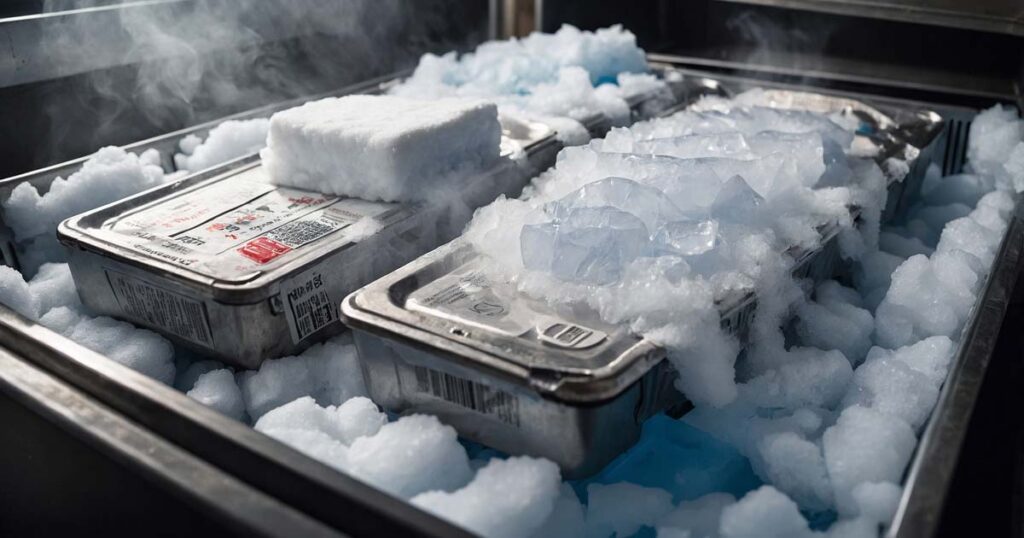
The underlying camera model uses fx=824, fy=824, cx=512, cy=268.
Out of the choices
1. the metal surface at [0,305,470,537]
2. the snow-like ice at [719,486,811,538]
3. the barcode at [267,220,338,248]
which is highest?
the barcode at [267,220,338,248]

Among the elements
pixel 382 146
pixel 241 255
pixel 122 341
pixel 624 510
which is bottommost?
pixel 624 510

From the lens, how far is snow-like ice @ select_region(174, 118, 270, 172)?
1.78 meters

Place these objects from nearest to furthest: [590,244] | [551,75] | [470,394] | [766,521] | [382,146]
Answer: [766,521] < [470,394] < [590,244] < [382,146] < [551,75]

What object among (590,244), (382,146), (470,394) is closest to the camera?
(470,394)

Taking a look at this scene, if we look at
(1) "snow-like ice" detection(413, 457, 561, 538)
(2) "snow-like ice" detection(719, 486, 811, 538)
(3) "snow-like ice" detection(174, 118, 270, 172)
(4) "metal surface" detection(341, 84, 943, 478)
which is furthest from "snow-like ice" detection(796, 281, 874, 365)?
(3) "snow-like ice" detection(174, 118, 270, 172)

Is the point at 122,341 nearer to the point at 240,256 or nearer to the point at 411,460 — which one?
the point at 240,256

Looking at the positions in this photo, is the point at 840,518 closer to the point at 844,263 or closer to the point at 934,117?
the point at 844,263

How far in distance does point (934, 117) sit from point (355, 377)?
1.43 metres

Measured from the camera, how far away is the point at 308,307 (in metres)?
1.21

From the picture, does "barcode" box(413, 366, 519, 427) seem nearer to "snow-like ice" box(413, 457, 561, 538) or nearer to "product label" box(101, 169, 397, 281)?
"snow-like ice" box(413, 457, 561, 538)

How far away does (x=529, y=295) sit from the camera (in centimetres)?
112

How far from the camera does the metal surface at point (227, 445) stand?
79 cm

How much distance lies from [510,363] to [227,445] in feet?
1.05

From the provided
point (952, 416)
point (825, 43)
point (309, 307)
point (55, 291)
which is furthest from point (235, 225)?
point (825, 43)
